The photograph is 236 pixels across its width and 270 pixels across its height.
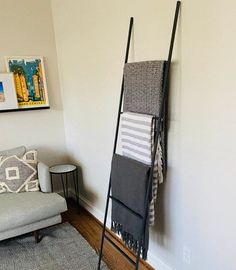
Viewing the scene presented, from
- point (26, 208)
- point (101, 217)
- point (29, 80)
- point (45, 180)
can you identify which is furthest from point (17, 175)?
point (29, 80)

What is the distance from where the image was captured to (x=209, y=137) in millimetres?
1503

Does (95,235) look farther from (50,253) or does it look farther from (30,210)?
(30,210)

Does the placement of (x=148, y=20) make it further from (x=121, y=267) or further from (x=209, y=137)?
(x=121, y=267)

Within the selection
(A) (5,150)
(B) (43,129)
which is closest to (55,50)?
(B) (43,129)

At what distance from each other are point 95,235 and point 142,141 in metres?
1.36

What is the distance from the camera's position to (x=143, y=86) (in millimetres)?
1753

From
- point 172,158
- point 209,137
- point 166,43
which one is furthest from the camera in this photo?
point 172,158

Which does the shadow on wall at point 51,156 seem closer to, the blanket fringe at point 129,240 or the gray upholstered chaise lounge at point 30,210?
the gray upholstered chaise lounge at point 30,210

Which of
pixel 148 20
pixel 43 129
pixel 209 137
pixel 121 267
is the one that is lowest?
pixel 121 267

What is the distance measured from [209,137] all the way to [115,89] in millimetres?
1013

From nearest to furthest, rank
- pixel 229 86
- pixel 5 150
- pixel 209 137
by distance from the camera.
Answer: pixel 229 86
pixel 209 137
pixel 5 150

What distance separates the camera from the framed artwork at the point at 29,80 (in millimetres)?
2977

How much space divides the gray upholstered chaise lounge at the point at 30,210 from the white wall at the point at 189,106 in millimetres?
675

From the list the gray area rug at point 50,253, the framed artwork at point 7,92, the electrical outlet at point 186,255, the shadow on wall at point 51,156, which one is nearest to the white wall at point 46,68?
the shadow on wall at point 51,156
